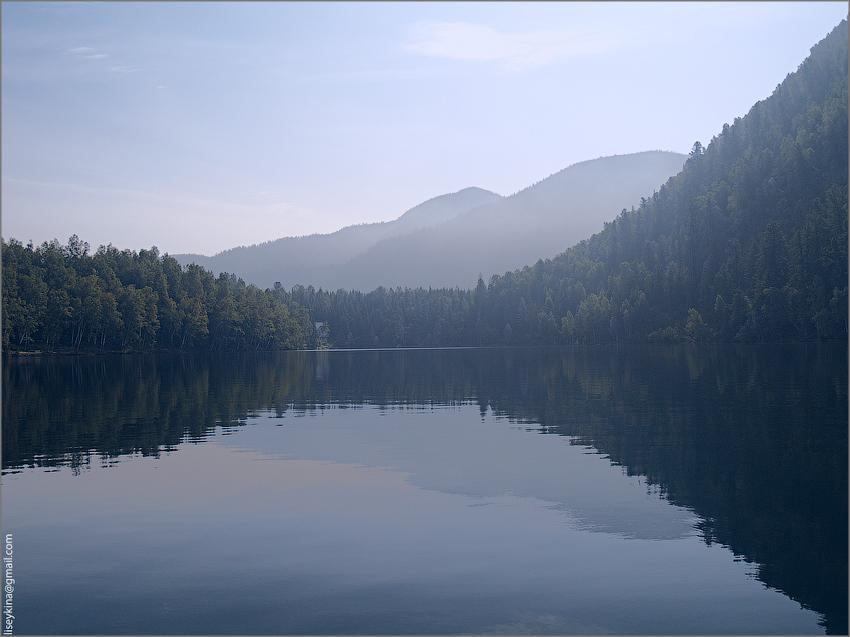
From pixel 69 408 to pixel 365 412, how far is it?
25.2 m

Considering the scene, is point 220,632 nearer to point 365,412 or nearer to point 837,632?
point 837,632

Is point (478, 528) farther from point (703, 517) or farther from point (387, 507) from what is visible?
point (703, 517)

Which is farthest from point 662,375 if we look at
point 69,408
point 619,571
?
point 619,571

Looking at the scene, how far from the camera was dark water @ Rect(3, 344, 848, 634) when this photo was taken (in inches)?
766

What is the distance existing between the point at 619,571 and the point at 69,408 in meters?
58.0

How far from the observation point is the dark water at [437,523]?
19.5 metres

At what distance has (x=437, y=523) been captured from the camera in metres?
27.6

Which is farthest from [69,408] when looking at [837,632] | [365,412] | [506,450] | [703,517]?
[837,632]

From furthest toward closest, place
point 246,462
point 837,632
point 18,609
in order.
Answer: point 246,462
point 18,609
point 837,632

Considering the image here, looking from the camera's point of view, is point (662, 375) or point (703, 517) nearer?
point (703, 517)

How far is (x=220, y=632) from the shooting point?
60.3 ft

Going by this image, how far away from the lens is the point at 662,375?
101m

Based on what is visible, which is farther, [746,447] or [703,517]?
[746,447]

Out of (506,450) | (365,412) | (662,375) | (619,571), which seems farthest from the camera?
(662,375)
